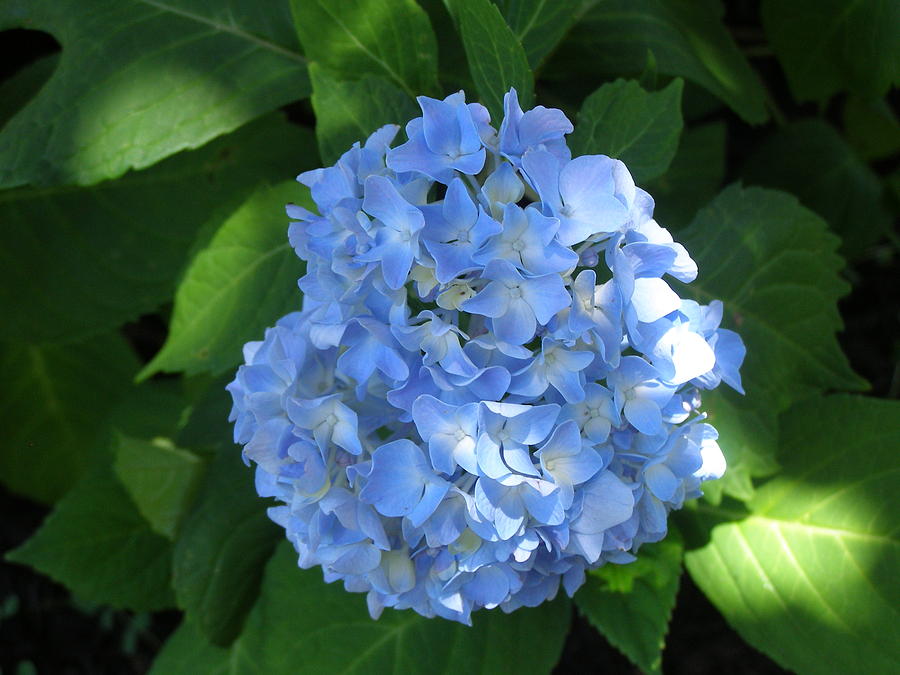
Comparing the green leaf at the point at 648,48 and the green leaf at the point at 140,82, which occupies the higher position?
the green leaf at the point at 648,48

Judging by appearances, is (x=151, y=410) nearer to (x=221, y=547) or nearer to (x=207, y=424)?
(x=207, y=424)

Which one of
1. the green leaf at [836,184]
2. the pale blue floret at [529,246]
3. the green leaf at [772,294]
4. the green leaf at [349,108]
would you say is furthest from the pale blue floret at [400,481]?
the green leaf at [836,184]

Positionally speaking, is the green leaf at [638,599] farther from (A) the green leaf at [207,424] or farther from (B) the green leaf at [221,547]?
(A) the green leaf at [207,424]

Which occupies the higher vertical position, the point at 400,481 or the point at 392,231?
the point at 392,231

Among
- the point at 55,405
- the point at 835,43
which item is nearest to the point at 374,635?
the point at 55,405

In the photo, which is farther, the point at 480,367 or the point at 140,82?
the point at 140,82

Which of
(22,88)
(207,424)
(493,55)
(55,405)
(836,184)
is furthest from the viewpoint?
(55,405)
